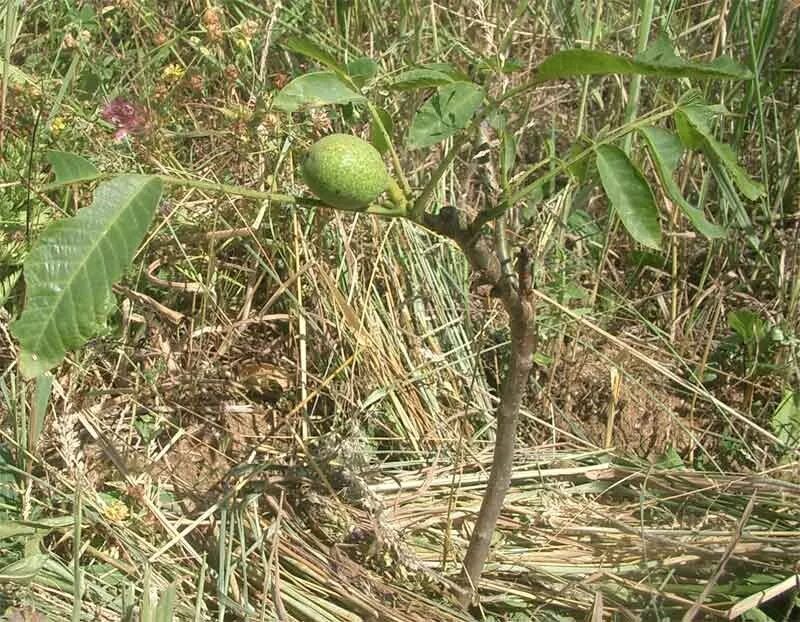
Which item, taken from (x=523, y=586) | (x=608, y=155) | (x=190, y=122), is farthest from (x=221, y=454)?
(x=608, y=155)

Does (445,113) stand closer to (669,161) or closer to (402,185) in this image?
(402,185)

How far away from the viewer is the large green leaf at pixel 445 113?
106 cm

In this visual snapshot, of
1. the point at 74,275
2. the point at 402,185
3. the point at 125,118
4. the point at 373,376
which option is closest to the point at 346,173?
the point at 402,185

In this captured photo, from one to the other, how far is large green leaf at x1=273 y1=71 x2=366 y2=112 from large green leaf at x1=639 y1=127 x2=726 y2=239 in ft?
1.11

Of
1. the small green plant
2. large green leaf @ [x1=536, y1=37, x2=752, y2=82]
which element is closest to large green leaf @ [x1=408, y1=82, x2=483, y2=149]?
the small green plant

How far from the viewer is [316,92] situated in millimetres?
1082

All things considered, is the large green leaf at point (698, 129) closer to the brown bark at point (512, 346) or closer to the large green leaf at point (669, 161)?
the large green leaf at point (669, 161)

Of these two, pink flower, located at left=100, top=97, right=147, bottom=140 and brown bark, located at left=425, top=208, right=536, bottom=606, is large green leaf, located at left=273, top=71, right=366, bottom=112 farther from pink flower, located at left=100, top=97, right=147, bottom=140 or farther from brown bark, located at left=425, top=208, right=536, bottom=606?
pink flower, located at left=100, top=97, right=147, bottom=140

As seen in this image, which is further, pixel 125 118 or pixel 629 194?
pixel 125 118

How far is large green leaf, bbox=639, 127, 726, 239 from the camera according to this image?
105 centimetres

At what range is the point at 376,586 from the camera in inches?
62.1

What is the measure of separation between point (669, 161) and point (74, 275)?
65cm

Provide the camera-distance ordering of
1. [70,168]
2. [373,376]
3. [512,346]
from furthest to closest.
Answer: [373,376]
[512,346]
[70,168]

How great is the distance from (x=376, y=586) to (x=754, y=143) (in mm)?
1448
